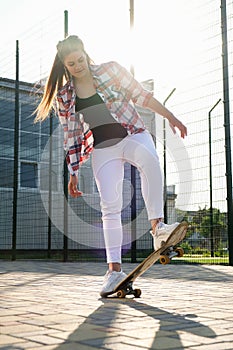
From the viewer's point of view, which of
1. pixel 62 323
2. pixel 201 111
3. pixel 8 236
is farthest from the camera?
pixel 8 236

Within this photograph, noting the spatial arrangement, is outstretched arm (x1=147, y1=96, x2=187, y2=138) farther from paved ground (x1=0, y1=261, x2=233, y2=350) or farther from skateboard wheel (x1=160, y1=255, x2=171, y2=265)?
paved ground (x1=0, y1=261, x2=233, y2=350)

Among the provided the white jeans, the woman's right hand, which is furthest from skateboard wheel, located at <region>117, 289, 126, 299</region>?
the woman's right hand

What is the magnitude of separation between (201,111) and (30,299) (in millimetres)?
3725

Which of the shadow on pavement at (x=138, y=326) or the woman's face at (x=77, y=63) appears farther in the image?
the woman's face at (x=77, y=63)

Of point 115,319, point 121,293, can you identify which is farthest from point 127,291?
point 115,319

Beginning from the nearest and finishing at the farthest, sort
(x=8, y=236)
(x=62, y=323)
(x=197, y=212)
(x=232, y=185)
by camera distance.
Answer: (x=62, y=323) → (x=232, y=185) → (x=197, y=212) → (x=8, y=236)

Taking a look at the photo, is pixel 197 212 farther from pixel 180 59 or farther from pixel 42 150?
pixel 42 150

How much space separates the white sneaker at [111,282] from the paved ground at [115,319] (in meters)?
0.05

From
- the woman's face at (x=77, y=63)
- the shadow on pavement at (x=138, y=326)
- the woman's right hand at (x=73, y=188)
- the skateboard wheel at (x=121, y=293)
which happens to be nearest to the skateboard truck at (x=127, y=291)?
the skateboard wheel at (x=121, y=293)

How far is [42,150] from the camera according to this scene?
10.4 m

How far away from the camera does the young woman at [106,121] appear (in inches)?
101

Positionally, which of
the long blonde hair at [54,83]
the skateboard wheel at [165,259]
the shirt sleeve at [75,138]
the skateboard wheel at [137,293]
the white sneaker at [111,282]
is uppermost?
the long blonde hair at [54,83]

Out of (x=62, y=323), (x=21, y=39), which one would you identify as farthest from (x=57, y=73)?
(x=21, y=39)

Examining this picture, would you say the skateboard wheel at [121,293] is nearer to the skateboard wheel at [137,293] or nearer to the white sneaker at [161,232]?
the skateboard wheel at [137,293]
